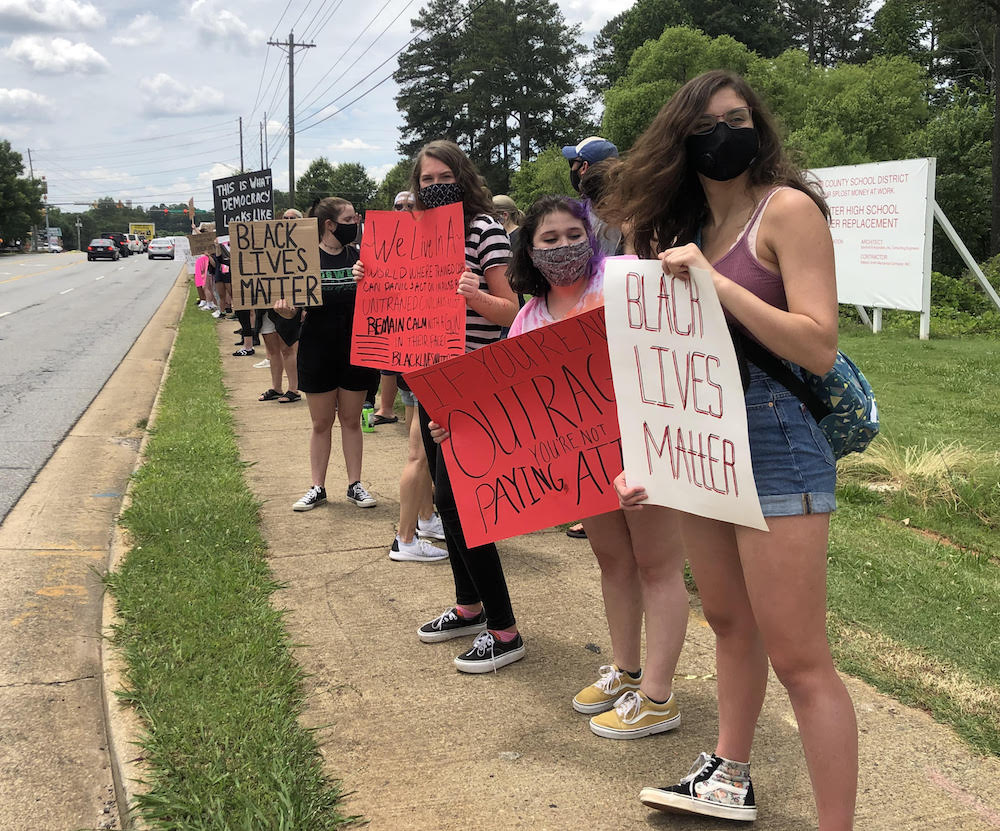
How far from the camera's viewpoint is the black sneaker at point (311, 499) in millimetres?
5844

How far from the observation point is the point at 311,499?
5.89m

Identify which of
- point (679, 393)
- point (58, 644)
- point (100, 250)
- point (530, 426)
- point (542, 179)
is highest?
point (542, 179)

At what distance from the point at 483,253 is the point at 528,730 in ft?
6.26

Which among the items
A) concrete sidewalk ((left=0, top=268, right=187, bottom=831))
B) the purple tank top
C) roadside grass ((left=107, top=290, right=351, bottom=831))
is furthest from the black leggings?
the purple tank top

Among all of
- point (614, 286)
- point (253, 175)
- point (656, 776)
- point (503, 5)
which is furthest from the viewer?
point (503, 5)

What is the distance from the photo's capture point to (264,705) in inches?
127

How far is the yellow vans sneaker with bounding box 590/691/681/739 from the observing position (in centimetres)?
304

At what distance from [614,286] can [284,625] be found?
2.35 meters

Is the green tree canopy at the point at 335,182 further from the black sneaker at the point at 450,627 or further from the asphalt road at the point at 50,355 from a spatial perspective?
the black sneaker at the point at 450,627

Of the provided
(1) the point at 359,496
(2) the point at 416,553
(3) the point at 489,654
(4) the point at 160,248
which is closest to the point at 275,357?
(1) the point at 359,496

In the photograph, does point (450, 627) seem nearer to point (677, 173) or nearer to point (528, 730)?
point (528, 730)

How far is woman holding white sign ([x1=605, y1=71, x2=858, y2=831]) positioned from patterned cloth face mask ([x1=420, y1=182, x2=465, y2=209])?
1.81 m

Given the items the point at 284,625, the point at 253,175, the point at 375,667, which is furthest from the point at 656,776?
the point at 253,175

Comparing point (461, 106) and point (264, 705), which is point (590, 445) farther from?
point (461, 106)
